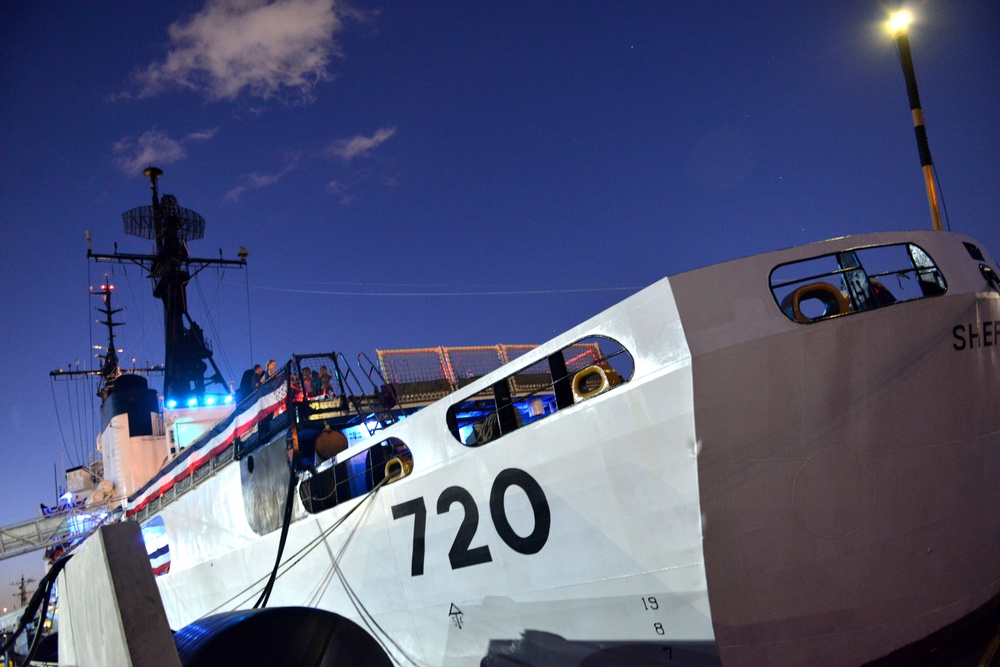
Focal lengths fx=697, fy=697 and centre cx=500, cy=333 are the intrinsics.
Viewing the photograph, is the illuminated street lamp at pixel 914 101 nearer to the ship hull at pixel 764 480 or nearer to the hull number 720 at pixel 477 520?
the ship hull at pixel 764 480

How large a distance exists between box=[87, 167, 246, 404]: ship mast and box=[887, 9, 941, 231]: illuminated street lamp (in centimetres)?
1856

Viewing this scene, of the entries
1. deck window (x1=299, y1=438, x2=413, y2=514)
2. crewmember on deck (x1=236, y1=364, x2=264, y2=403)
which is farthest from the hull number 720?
crewmember on deck (x1=236, y1=364, x2=264, y2=403)

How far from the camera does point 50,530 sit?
837 inches

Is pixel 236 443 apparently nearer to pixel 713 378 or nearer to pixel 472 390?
pixel 472 390

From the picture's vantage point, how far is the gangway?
67.3 feet

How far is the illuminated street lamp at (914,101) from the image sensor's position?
27.5ft

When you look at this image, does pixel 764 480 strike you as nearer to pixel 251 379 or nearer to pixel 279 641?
pixel 279 641

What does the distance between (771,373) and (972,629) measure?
118 inches

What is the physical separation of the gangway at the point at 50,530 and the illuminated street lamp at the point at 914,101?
21.3m

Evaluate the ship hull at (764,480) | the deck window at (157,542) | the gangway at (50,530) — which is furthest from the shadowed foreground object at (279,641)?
the gangway at (50,530)

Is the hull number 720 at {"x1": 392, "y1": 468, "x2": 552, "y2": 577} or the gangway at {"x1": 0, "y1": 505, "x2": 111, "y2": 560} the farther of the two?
the gangway at {"x1": 0, "y1": 505, "x2": 111, "y2": 560}

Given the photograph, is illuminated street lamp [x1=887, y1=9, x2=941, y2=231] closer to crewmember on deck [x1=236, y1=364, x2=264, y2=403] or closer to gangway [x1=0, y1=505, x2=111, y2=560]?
crewmember on deck [x1=236, y1=364, x2=264, y2=403]

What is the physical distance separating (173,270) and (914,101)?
65.5 ft

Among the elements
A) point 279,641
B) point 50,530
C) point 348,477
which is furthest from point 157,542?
point 279,641
